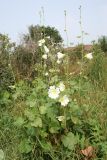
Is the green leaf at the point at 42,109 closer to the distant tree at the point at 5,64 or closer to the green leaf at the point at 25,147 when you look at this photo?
the green leaf at the point at 25,147

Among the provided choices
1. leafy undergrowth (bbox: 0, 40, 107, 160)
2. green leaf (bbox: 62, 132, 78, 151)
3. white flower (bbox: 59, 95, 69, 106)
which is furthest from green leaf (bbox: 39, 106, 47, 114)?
green leaf (bbox: 62, 132, 78, 151)

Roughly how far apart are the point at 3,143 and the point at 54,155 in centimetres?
90

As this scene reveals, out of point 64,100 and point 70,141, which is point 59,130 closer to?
point 70,141

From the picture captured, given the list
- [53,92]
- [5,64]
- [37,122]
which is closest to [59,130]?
[37,122]

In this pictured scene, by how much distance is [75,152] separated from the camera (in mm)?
4328

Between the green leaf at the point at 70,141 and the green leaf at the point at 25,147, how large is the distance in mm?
345

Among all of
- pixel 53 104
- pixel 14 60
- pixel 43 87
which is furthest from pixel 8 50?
pixel 53 104

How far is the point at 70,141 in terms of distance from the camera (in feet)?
14.0

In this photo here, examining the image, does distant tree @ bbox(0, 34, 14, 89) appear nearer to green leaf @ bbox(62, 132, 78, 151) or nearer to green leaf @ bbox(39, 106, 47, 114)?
green leaf @ bbox(39, 106, 47, 114)

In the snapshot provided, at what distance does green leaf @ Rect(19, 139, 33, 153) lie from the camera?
4.32 meters

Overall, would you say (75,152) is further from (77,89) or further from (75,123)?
(77,89)

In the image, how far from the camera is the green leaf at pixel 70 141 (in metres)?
4.25

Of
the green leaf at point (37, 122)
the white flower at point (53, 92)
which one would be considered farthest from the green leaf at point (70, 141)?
the white flower at point (53, 92)

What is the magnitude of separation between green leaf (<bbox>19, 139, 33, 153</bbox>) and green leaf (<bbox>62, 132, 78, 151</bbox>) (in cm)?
35
